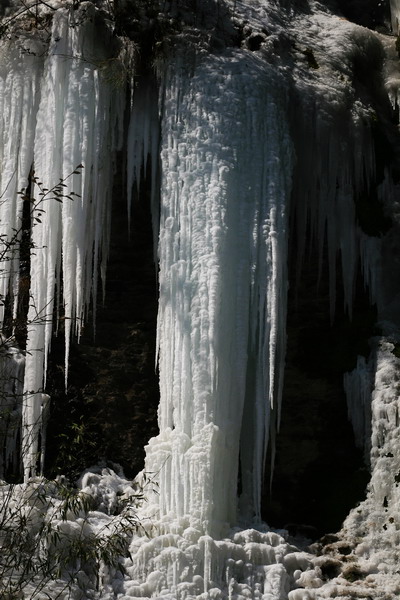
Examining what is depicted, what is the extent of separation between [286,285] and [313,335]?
158 centimetres

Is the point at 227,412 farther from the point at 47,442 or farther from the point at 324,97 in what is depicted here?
the point at 324,97

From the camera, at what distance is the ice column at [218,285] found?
1348cm

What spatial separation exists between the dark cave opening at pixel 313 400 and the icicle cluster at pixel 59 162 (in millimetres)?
2431

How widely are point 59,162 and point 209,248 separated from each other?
183cm

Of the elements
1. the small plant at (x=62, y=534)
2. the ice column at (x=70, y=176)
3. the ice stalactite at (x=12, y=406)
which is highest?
the ice column at (x=70, y=176)

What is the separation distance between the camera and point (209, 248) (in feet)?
45.9

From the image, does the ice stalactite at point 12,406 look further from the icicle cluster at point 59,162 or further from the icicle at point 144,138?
the icicle at point 144,138

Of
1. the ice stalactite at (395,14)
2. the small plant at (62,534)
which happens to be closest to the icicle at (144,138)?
the small plant at (62,534)

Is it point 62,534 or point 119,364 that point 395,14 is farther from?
point 62,534

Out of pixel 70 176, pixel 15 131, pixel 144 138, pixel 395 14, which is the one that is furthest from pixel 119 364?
pixel 395 14

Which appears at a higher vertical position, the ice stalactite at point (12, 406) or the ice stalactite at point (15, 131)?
the ice stalactite at point (15, 131)

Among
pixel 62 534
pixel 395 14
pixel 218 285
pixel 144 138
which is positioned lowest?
pixel 62 534

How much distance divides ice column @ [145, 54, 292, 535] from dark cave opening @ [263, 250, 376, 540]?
2.98ft

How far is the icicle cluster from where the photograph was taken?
1418 cm
